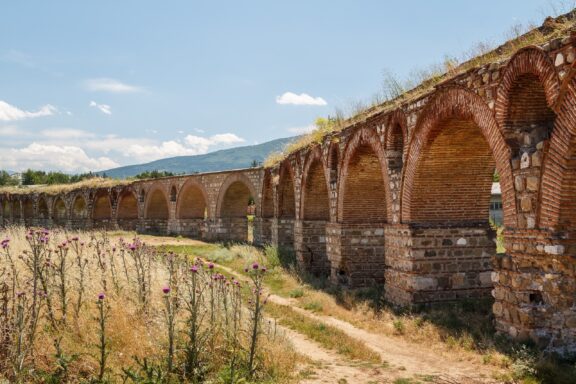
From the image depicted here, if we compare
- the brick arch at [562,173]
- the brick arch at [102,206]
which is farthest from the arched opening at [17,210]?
the brick arch at [562,173]

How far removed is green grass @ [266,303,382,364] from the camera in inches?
263

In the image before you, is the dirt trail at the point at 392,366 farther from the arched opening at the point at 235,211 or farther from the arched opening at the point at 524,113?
the arched opening at the point at 235,211

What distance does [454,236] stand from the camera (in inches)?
356

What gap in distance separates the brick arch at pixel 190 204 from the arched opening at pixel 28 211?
20.5m

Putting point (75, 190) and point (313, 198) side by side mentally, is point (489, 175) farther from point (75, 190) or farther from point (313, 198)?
point (75, 190)

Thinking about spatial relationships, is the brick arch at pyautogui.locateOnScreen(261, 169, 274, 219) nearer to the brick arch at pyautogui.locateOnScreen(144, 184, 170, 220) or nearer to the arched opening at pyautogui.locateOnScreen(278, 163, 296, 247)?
the arched opening at pyautogui.locateOnScreen(278, 163, 296, 247)

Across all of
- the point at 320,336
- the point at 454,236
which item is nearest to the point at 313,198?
the point at 454,236

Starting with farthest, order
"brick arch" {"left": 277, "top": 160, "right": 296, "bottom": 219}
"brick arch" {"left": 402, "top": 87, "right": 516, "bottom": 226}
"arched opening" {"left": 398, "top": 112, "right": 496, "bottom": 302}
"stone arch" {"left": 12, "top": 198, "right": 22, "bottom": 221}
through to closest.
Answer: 1. "stone arch" {"left": 12, "top": 198, "right": 22, "bottom": 221}
2. "brick arch" {"left": 277, "top": 160, "right": 296, "bottom": 219}
3. "arched opening" {"left": 398, "top": 112, "right": 496, "bottom": 302}
4. "brick arch" {"left": 402, "top": 87, "right": 516, "bottom": 226}

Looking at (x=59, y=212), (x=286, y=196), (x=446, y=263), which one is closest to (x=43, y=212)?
(x=59, y=212)

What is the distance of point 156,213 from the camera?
1184 inches

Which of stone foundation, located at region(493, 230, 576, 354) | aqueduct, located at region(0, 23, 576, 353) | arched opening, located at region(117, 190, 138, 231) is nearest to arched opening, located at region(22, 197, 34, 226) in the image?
arched opening, located at region(117, 190, 138, 231)

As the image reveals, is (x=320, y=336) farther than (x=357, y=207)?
No

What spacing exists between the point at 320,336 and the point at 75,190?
32314 mm

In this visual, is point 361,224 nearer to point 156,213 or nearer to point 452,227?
point 452,227
